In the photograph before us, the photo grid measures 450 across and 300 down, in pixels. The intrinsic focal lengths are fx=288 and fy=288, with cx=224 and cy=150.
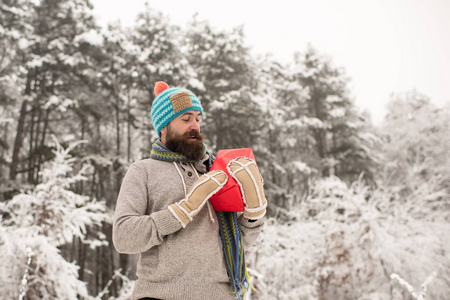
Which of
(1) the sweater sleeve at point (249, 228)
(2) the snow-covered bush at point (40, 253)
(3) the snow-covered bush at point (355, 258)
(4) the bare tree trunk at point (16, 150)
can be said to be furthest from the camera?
(4) the bare tree trunk at point (16, 150)

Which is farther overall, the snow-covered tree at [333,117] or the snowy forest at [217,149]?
the snow-covered tree at [333,117]

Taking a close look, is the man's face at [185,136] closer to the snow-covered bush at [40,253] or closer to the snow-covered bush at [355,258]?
the snow-covered bush at [40,253]

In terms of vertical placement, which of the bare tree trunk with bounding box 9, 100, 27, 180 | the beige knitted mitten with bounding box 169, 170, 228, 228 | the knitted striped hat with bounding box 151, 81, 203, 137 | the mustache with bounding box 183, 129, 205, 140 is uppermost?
the bare tree trunk with bounding box 9, 100, 27, 180

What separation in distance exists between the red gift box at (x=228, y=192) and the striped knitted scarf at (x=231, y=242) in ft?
0.37

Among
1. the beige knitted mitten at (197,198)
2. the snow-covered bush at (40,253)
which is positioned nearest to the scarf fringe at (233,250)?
the beige knitted mitten at (197,198)

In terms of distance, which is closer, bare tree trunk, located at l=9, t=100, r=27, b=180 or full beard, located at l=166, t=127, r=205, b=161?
full beard, located at l=166, t=127, r=205, b=161

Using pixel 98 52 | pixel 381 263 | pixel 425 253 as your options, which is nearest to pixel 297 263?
pixel 381 263

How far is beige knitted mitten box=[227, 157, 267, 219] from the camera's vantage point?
1.34 m

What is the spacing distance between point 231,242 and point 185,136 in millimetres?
620

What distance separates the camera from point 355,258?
19.0 feet

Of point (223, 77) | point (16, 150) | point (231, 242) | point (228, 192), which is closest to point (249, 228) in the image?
point (231, 242)

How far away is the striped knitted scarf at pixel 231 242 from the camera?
1412 mm

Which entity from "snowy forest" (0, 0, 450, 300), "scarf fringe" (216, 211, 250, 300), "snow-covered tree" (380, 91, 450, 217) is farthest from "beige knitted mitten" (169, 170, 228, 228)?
"snow-covered tree" (380, 91, 450, 217)

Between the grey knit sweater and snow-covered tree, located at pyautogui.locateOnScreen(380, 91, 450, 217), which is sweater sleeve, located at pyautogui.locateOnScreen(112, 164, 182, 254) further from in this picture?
snow-covered tree, located at pyautogui.locateOnScreen(380, 91, 450, 217)
